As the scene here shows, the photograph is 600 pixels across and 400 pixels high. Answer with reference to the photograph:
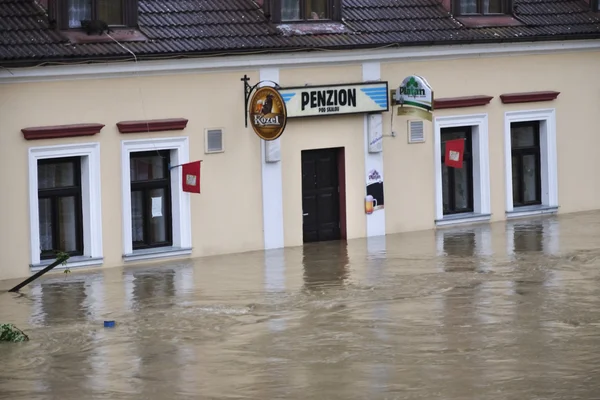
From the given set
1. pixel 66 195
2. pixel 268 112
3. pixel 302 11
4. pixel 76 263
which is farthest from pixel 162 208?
pixel 302 11

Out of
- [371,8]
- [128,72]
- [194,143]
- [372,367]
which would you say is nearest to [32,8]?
[128,72]

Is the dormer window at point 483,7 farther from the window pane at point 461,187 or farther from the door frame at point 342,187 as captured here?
the door frame at point 342,187

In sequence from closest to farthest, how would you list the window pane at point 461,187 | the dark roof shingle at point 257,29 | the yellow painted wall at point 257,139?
the yellow painted wall at point 257,139 < the dark roof shingle at point 257,29 < the window pane at point 461,187

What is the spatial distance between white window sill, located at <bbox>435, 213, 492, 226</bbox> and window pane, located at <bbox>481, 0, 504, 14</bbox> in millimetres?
4168

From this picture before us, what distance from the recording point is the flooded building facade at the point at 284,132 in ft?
85.5

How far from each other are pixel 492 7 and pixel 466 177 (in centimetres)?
354

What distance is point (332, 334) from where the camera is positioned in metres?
20.3

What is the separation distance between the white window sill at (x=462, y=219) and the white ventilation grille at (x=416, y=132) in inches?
67.1

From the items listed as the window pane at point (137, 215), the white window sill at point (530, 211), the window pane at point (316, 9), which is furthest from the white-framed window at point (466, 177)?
the window pane at point (137, 215)

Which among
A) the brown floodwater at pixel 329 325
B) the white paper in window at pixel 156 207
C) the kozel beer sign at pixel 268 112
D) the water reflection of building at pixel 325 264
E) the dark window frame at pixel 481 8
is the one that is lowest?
the brown floodwater at pixel 329 325

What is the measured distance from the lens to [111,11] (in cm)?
2712

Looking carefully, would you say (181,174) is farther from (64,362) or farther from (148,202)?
(64,362)

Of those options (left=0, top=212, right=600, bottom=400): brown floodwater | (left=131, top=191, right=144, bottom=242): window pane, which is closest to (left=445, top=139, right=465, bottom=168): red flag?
(left=0, top=212, right=600, bottom=400): brown floodwater

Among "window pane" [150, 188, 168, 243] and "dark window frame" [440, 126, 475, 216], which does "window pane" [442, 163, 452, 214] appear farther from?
"window pane" [150, 188, 168, 243]
